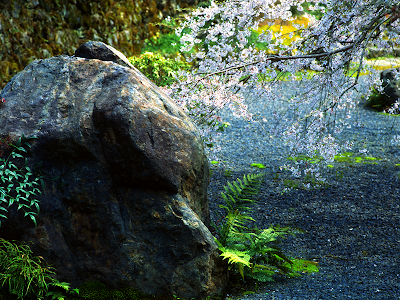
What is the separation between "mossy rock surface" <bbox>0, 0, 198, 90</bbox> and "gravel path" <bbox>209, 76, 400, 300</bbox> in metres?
4.85

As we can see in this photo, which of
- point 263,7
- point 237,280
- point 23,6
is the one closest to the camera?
point 237,280

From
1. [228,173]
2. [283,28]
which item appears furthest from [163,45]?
[228,173]

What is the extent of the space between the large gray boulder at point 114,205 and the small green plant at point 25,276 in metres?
0.08

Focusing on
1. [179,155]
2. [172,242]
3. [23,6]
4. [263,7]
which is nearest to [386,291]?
[172,242]

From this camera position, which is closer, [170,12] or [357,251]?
[357,251]

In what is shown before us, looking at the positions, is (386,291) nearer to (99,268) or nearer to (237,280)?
(237,280)

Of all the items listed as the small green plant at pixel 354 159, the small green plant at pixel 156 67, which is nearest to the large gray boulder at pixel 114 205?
the small green plant at pixel 156 67

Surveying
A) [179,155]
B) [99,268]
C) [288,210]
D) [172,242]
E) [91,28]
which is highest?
[91,28]

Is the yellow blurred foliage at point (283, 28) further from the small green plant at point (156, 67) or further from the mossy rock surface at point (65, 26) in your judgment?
the mossy rock surface at point (65, 26)

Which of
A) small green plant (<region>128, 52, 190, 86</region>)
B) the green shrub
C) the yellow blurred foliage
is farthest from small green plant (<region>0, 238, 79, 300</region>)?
the green shrub

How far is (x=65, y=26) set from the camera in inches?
351

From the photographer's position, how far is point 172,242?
9.08 ft

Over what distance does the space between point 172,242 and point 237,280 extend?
2.74 feet

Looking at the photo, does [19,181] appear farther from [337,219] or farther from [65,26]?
[65,26]
